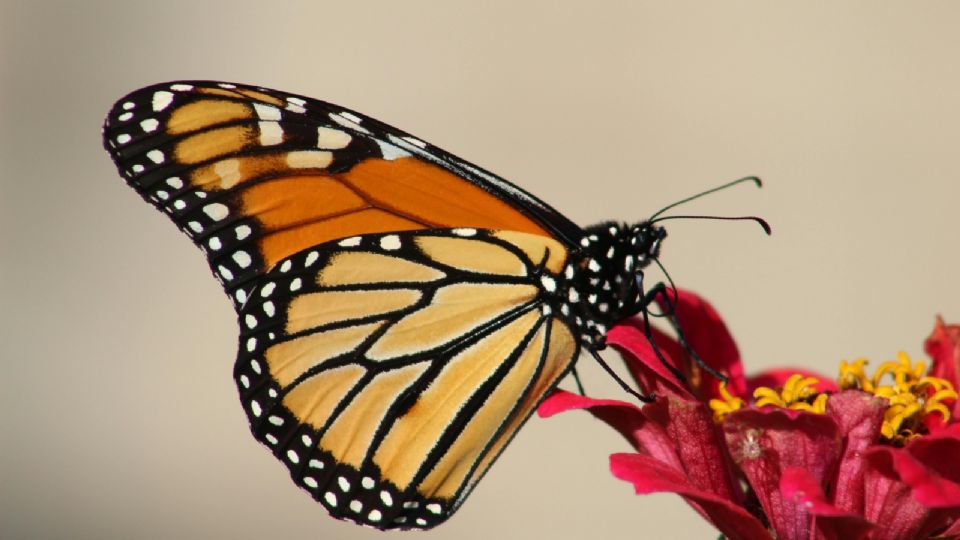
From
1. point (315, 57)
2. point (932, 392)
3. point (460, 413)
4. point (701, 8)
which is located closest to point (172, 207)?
point (460, 413)

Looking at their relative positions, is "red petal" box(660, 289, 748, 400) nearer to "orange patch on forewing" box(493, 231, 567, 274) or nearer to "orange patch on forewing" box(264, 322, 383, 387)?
"orange patch on forewing" box(493, 231, 567, 274)

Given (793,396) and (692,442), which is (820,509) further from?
(793,396)

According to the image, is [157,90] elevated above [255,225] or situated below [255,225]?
above

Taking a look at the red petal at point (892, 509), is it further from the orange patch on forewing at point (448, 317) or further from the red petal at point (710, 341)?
the orange patch on forewing at point (448, 317)

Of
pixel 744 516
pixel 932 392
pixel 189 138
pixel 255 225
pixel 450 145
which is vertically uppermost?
pixel 450 145

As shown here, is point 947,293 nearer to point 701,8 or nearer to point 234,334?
point 701,8
